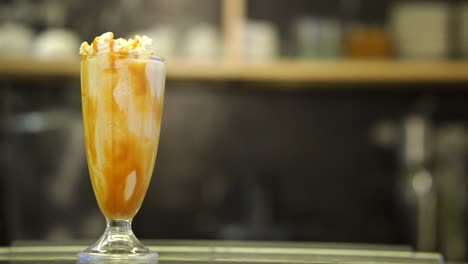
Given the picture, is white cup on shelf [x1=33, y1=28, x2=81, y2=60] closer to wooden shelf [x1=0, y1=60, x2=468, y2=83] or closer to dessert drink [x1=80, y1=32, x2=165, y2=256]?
wooden shelf [x1=0, y1=60, x2=468, y2=83]

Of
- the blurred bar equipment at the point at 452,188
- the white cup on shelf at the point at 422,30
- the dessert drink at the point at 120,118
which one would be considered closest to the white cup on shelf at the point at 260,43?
the white cup on shelf at the point at 422,30

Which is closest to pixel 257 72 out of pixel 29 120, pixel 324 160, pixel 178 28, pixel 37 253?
pixel 178 28

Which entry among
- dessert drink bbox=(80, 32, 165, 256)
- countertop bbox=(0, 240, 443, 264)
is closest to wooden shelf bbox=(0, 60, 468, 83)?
countertop bbox=(0, 240, 443, 264)

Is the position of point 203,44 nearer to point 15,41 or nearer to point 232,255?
point 15,41

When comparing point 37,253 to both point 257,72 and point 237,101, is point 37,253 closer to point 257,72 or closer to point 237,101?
point 257,72

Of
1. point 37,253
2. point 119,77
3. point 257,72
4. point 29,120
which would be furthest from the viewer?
point 29,120

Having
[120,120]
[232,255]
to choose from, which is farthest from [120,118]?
[232,255]
